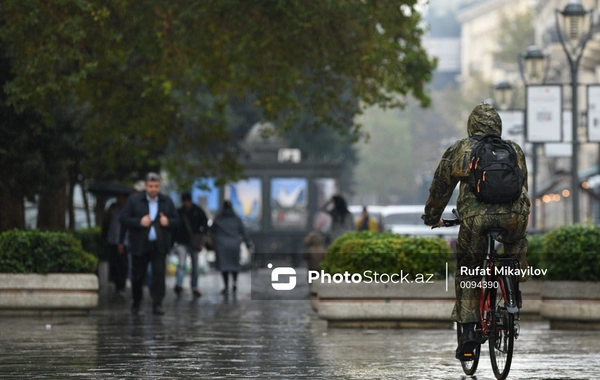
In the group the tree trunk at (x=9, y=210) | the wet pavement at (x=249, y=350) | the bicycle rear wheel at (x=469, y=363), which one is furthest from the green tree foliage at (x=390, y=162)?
the bicycle rear wheel at (x=469, y=363)

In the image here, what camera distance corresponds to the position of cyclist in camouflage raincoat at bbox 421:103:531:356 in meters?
9.85

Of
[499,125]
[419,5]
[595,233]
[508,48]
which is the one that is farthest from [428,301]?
[508,48]

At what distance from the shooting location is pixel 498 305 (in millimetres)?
9906

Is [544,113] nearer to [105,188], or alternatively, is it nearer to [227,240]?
[227,240]

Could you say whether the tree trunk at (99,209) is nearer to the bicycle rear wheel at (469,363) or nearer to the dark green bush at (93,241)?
the dark green bush at (93,241)

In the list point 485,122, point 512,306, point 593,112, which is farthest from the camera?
point 593,112

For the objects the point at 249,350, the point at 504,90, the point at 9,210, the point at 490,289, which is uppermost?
the point at 504,90

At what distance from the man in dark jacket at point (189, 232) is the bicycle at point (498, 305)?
50.9 ft

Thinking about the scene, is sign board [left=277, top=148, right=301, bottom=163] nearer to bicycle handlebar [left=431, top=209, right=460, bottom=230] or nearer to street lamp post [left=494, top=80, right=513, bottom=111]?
street lamp post [left=494, top=80, right=513, bottom=111]

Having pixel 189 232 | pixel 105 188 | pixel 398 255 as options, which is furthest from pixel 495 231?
pixel 105 188

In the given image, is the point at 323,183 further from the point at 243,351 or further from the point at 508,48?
the point at 508,48

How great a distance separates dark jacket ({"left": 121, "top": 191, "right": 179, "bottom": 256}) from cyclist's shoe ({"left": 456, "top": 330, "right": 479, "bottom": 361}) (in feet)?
28.2

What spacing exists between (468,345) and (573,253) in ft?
16.9

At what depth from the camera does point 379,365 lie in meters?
11.2
